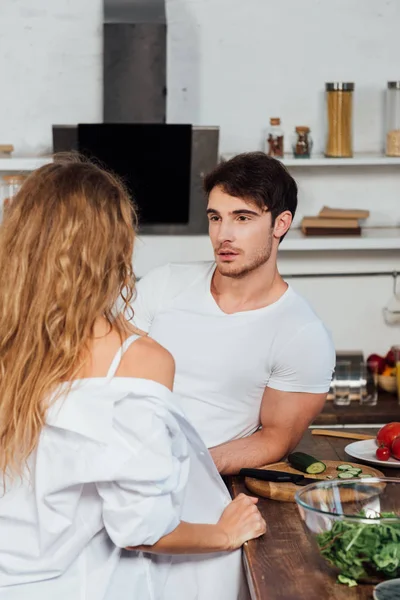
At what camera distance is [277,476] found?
2.12 m

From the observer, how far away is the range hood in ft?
12.1

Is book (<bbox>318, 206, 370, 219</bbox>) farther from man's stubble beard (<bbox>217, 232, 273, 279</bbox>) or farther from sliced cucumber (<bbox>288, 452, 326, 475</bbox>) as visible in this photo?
sliced cucumber (<bbox>288, 452, 326, 475</bbox>)

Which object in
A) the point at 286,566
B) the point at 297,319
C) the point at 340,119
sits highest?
the point at 340,119

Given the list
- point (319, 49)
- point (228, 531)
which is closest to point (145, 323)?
point (228, 531)

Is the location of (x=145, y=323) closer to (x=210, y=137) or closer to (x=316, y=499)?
(x=316, y=499)

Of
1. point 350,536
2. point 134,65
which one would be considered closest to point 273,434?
point 350,536

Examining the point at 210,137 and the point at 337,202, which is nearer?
the point at 210,137

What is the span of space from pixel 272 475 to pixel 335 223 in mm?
1904

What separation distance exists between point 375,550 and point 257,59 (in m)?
2.75

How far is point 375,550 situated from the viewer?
1611mm

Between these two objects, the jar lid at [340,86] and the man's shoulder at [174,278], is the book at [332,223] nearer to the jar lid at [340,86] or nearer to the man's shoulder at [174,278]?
the jar lid at [340,86]

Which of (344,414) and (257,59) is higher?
(257,59)

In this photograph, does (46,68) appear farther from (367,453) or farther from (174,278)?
(367,453)

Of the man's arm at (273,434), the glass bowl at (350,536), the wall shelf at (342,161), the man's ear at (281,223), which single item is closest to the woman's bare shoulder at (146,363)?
the glass bowl at (350,536)
